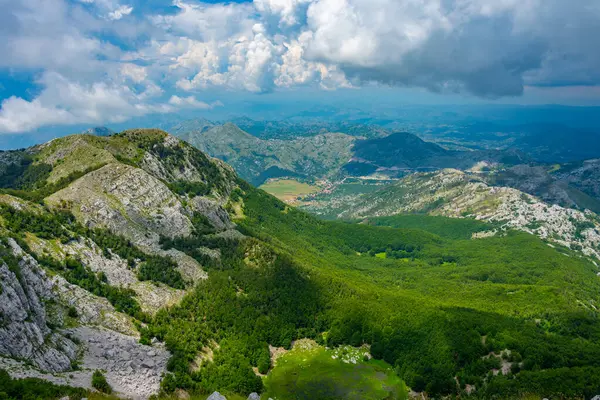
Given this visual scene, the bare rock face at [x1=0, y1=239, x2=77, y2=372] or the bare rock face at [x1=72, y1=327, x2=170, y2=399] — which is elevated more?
the bare rock face at [x1=0, y1=239, x2=77, y2=372]

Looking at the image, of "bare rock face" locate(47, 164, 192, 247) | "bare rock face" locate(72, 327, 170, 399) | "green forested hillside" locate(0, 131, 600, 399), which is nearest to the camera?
"bare rock face" locate(72, 327, 170, 399)

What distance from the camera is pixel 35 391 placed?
A: 65.1 meters

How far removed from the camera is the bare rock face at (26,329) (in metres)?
82.4

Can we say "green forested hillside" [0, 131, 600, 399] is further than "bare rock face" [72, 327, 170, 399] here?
Yes

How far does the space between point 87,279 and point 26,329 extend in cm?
4727

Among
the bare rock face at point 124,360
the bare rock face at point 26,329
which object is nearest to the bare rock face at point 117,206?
the bare rock face at point 26,329

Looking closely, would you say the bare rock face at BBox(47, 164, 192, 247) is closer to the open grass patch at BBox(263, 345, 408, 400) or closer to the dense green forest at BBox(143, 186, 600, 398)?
the dense green forest at BBox(143, 186, 600, 398)

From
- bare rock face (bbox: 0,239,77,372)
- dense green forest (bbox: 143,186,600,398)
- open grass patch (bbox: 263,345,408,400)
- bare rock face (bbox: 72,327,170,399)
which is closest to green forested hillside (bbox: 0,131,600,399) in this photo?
dense green forest (bbox: 143,186,600,398)

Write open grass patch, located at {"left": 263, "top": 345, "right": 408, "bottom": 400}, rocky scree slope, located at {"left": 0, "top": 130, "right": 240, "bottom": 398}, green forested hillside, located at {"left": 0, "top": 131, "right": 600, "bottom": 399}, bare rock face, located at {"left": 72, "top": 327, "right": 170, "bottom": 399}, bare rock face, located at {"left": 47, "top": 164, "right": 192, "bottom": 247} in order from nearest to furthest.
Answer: rocky scree slope, located at {"left": 0, "top": 130, "right": 240, "bottom": 398} → bare rock face, located at {"left": 72, "top": 327, "right": 170, "bottom": 399} → green forested hillside, located at {"left": 0, "top": 131, "right": 600, "bottom": 399} → open grass patch, located at {"left": 263, "top": 345, "right": 408, "bottom": 400} → bare rock face, located at {"left": 47, "top": 164, "right": 192, "bottom": 247}

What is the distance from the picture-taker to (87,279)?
133 m

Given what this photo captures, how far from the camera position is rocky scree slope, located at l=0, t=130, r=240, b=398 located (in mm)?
88062

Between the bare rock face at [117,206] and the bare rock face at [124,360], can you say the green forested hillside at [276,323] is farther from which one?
the bare rock face at [124,360]

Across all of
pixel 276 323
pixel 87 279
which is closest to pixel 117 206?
pixel 87 279

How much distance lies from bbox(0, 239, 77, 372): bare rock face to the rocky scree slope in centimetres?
26
